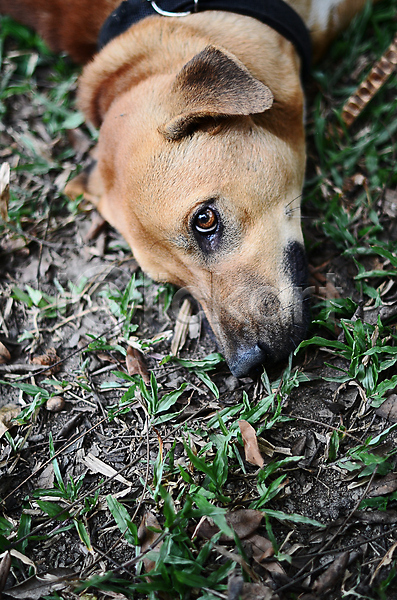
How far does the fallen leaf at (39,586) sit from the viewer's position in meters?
2.26

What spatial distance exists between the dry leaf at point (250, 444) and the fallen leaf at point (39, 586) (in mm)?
1029

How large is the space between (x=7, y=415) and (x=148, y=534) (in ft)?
3.99

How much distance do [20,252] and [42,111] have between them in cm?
146

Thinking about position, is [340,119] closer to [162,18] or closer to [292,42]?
[292,42]

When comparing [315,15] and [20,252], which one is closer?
[315,15]

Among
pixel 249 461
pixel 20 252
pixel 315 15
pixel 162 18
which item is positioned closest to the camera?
pixel 249 461

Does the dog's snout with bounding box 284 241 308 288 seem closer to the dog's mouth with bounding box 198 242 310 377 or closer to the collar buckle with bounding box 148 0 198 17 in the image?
the dog's mouth with bounding box 198 242 310 377

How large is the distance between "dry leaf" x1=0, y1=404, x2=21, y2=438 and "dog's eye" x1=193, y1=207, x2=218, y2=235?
1.62 m

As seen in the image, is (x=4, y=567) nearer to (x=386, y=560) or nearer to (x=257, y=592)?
→ (x=257, y=592)

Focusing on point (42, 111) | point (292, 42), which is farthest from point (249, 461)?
point (42, 111)

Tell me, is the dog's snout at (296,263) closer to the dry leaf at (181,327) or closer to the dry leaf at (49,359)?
the dry leaf at (181,327)

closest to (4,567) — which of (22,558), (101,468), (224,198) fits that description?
(22,558)

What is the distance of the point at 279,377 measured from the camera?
2.68 m

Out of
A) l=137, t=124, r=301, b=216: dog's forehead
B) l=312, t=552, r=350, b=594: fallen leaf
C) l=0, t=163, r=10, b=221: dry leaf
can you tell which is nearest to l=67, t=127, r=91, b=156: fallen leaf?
l=0, t=163, r=10, b=221: dry leaf
